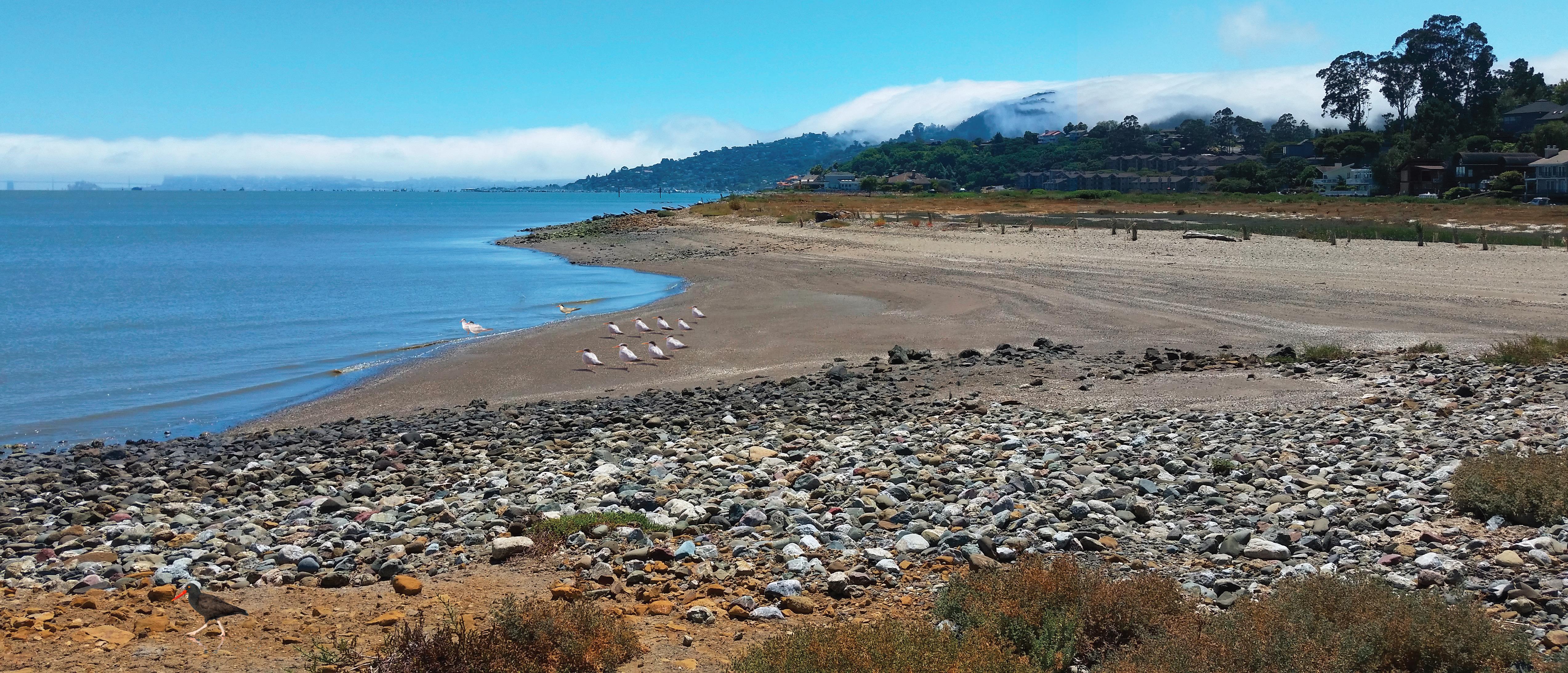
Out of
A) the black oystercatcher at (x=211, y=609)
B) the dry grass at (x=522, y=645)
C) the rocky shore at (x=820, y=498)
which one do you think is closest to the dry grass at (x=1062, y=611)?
the rocky shore at (x=820, y=498)

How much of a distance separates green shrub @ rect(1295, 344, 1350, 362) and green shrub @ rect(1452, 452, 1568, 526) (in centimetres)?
783

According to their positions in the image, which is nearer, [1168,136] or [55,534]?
[55,534]

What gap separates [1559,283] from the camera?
26000 mm

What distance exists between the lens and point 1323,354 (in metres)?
15.3

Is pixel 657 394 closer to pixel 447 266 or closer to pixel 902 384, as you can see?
pixel 902 384

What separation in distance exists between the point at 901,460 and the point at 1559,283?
78.8ft

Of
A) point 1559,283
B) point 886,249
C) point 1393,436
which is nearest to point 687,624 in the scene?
point 1393,436

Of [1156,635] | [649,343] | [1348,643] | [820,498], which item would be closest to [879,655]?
A: [1156,635]

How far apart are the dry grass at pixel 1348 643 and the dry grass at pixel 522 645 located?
2.46 metres

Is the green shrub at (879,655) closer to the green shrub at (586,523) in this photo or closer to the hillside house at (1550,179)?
the green shrub at (586,523)

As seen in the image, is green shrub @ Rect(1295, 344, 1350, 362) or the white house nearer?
green shrub @ Rect(1295, 344, 1350, 362)

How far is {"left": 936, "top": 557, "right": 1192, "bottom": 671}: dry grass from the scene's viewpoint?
532 cm

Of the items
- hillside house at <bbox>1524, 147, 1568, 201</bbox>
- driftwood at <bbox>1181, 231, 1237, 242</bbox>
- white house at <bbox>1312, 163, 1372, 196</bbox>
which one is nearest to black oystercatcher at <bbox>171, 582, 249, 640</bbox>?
driftwood at <bbox>1181, 231, 1237, 242</bbox>

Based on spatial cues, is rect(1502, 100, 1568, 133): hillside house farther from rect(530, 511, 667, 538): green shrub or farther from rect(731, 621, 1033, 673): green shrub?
rect(731, 621, 1033, 673): green shrub
